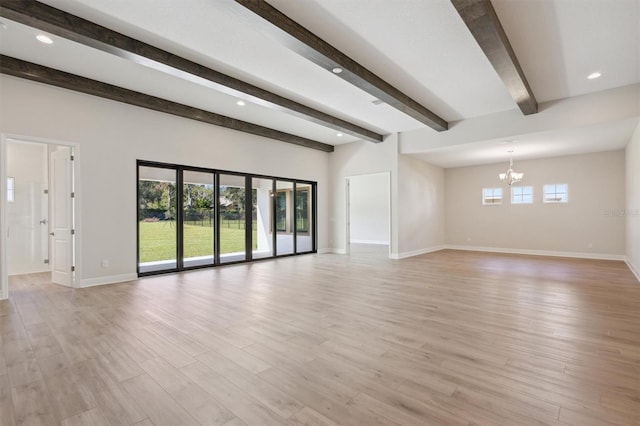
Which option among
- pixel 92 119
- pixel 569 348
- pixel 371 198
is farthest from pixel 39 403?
pixel 371 198

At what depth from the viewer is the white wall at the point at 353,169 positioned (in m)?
8.00

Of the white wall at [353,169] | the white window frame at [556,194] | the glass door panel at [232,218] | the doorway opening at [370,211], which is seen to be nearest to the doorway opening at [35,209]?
the glass door panel at [232,218]

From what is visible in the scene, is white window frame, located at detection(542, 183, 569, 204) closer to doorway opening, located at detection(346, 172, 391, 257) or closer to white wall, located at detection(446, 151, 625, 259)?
white wall, located at detection(446, 151, 625, 259)

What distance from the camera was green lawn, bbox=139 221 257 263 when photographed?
587 centimetres

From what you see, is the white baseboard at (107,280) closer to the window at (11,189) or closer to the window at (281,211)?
the window at (11,189)

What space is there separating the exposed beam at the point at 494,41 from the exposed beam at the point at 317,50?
4.89ft

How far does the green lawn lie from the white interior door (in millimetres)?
1075

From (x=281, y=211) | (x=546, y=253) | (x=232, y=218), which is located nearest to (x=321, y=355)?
(x=232, y=218)

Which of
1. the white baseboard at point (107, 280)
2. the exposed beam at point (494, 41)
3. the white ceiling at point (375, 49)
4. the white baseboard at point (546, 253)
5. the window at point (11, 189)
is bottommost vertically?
the white baseboard at point (546, 253)

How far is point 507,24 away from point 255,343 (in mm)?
Result: 4356

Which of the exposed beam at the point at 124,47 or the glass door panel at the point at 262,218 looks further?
the glass door panel at the point at 262,218

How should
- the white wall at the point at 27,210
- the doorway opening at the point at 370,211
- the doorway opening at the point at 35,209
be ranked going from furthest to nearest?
the doorway opening at the point at 370,211 < the white wall at the point at 27,210 < the doorway opening at the point at 35,209

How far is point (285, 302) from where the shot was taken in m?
4.06

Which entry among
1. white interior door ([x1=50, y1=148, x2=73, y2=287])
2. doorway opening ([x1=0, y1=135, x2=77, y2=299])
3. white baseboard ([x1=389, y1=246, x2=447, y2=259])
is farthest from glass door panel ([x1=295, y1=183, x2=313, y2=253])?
doorway opening ([x1=0, y1=135, x2=77, y2=299])
